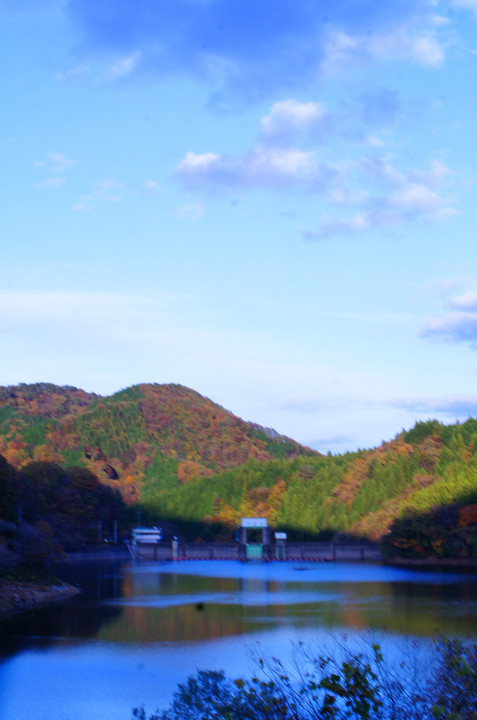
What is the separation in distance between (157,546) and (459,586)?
51297mm

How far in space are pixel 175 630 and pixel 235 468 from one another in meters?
95.0

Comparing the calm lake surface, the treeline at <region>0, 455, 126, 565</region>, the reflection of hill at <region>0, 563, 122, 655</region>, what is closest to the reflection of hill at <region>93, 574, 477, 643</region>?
the calm lake surface

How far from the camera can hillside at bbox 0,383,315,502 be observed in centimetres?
14088

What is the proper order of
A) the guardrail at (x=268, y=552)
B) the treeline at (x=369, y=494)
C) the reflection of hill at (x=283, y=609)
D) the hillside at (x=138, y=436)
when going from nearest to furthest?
the reflection of hill at (x=283, y=609), the treeline at (x=369, y=494), the guardrail at (x=268, y=552), the hillside at (x=138, y=436)

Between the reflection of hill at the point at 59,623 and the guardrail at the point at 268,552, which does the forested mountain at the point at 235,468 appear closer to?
the guardrail at the point at 268,552

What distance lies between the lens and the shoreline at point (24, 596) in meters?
29.6

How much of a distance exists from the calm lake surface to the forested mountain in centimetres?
1444

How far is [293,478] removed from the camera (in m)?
104

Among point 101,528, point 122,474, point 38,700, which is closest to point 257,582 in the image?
point 38,700

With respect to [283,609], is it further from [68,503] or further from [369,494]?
[68,503]

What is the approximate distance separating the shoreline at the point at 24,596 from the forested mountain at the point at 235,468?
31.3 feet

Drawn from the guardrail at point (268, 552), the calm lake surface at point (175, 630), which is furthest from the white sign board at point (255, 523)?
the calm lake surface at point (175, 630)

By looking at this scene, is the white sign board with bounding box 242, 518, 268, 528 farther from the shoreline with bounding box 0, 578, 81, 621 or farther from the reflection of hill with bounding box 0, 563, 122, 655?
the shoreline with bounding box 0, 578, 81, 621

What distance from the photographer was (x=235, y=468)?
122 m
